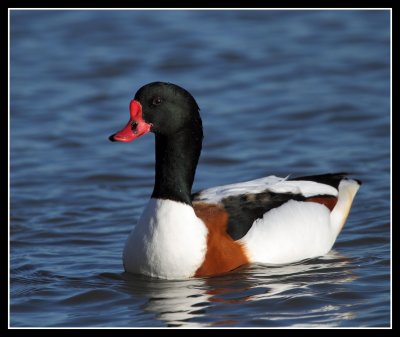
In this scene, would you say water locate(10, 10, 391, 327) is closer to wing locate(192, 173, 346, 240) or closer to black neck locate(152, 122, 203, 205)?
wing locate(192, 173, 346, 240)

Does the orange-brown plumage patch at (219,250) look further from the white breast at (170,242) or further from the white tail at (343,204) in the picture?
the white tail at (343,204)

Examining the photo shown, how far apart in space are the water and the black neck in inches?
28.2

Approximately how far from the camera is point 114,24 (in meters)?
17.7

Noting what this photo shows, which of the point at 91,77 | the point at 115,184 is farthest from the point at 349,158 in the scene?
the point at 91,77

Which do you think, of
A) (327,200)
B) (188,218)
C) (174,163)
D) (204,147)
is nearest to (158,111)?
(174,163)

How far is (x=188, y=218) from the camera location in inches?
318

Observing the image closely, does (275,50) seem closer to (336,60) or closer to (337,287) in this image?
(336,60)

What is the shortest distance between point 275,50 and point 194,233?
28.1 ft

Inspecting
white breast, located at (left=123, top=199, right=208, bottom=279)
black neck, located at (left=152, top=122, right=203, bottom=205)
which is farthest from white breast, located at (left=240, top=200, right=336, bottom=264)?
black neck, located at (left=152, top=122, right=203, bottom=205)

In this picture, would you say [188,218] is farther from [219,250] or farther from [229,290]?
[229,290]

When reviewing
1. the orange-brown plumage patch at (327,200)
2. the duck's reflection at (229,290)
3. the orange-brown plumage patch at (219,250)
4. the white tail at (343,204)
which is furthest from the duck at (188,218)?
the white tail at (343,204)

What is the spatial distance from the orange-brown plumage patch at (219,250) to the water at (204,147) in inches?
3.4

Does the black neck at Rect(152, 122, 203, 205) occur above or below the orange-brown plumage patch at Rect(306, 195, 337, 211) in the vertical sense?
above

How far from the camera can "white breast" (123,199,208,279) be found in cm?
802
